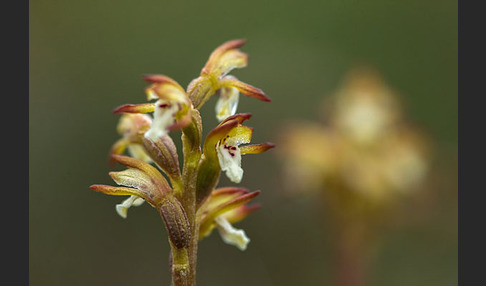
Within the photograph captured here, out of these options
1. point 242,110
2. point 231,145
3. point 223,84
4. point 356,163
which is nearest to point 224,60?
point 223,84

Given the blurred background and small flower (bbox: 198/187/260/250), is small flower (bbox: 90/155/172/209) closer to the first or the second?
small flower (bbox: 198/187/260/250)

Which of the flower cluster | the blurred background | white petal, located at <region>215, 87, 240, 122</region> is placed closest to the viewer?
white petal, located at <region>215, 87, 240, 122</region>

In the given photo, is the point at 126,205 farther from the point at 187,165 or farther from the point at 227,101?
the point at 227,101

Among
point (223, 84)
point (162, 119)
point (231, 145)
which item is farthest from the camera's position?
point (223, 84)

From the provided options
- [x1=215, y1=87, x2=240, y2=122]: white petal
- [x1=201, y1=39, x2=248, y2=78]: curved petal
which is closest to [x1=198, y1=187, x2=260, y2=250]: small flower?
[x1=215, y1=87, x2=240, y2=122]: white petal

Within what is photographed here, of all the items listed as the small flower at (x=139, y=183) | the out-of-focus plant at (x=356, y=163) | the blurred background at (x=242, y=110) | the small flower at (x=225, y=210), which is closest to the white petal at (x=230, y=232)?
the small flower at (x=225, y=210)

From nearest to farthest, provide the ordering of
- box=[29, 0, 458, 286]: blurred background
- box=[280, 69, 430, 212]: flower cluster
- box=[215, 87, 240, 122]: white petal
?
box=[215, 87, 240, 122]: white petal
box=[280, 69, 430, 212]: flower cluster
box=[29, 0, 458, 286]: blurred background
